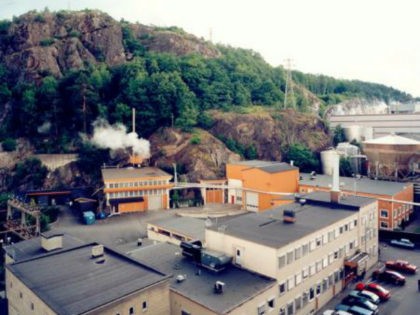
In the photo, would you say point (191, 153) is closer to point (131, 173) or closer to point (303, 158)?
point (131, 173)

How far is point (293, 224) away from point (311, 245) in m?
2.03

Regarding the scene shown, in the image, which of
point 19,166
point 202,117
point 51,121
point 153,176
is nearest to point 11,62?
point 51,121

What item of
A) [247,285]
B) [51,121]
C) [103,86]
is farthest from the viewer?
[103,86]

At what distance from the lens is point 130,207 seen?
147 feet

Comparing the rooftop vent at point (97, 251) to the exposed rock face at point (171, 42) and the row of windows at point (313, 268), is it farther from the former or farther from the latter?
the exposed rock face at point (171, 42)

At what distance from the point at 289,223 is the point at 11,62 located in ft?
199

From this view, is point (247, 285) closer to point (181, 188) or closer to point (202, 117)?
point (181, 188)

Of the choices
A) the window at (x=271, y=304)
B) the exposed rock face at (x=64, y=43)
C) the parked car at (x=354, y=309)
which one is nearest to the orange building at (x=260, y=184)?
the parked car at (x=354, y=309)

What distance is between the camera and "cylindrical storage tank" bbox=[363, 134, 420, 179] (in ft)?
160

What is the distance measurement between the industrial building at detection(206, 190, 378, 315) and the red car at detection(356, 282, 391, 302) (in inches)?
44.8

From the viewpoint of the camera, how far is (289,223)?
26.0 m

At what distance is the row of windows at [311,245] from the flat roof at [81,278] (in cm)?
734

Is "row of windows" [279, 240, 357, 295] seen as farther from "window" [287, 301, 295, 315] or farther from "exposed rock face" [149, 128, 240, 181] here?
"exposed rock face" [149, 128, 240, 181]

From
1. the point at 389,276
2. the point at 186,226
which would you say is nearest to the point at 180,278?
the point at 186,226
